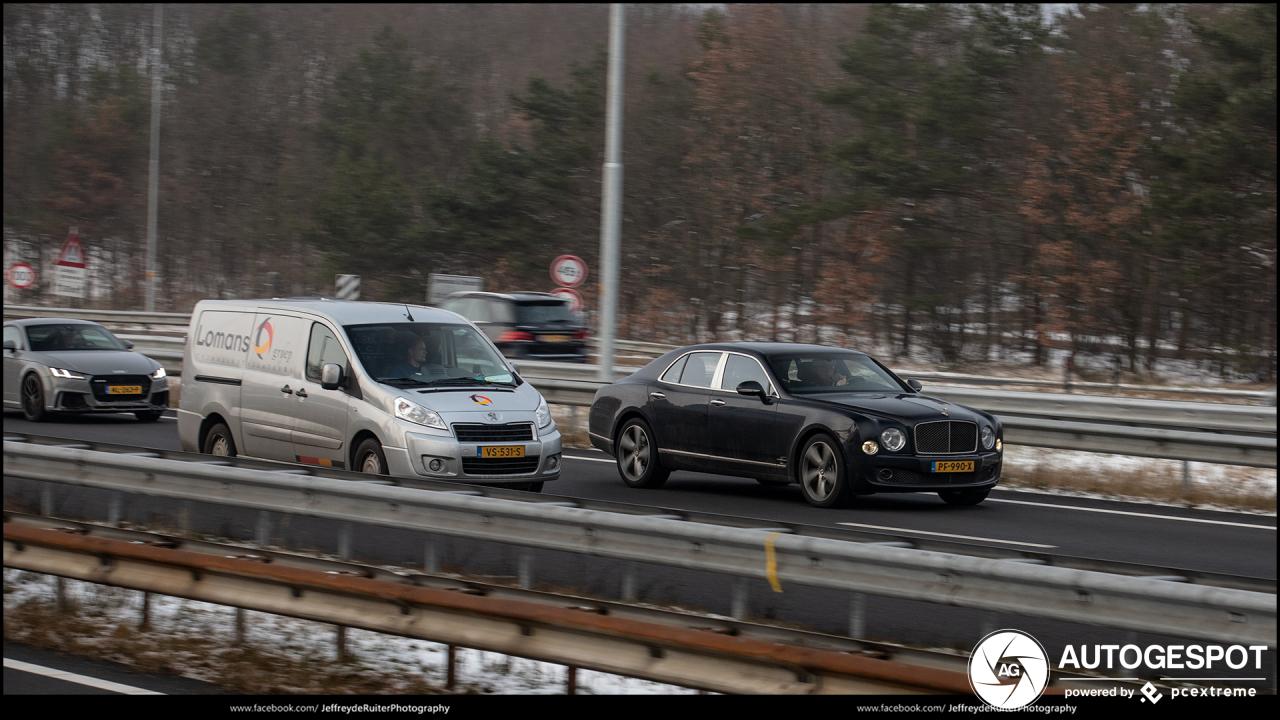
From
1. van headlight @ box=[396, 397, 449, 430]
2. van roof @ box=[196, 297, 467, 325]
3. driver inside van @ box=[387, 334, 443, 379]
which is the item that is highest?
van roof @ box=[196, 297, 467, 325]

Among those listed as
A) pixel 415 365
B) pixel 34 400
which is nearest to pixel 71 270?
pixel 34 400

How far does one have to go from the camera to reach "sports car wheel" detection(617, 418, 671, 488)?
13609 millimetres

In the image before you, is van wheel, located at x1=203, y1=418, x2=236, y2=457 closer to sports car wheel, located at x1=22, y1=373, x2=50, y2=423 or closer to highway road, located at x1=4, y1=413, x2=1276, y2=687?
highway road, located at x1=4, y1=413, x2=1276, y2=687

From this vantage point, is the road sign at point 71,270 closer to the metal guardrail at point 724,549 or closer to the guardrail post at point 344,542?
the metal guardrail at point 724,549

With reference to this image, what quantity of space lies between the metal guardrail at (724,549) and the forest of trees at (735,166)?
3286 centimetres

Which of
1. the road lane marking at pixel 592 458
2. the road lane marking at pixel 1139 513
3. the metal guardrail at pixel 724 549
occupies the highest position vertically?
the metal guardrail at pixel 724 549

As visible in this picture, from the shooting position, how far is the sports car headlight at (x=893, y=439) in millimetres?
11781

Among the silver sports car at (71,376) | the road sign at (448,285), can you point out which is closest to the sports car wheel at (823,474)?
the silver sports car at (71,376)

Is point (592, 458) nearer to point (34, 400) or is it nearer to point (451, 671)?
point (34, 400)

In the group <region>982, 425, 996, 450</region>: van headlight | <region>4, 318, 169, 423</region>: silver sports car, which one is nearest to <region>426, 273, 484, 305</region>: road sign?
<region>4, 318, 169, 423</region>: silver sports car

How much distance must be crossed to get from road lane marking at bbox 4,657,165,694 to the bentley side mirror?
7491 millimetres

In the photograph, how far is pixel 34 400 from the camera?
18.3 metres

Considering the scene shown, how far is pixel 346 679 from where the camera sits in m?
6.24

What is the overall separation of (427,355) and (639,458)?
2.89 m
